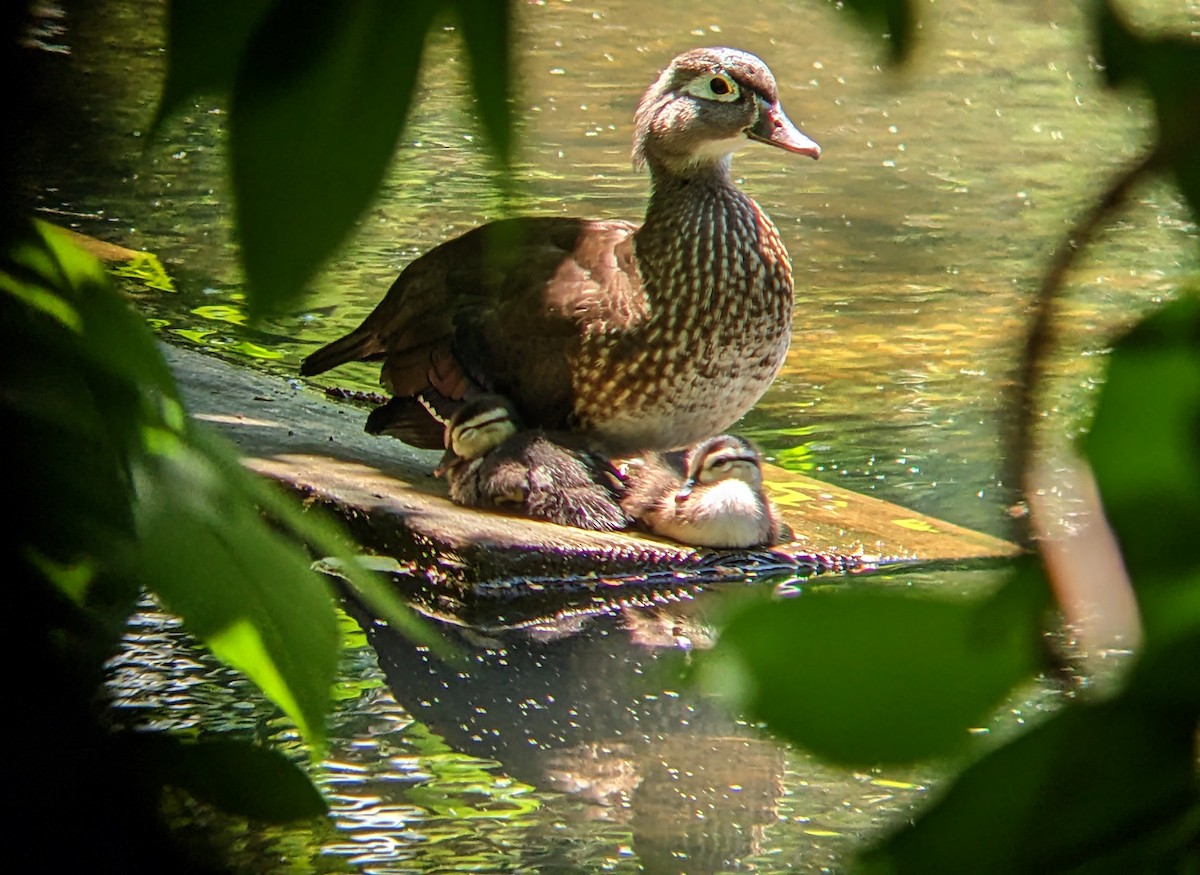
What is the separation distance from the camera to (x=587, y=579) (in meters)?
2.59

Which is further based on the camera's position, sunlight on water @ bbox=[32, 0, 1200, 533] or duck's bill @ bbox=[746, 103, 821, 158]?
sunlight on water @ bbox=[32, 0, 1200, 533]

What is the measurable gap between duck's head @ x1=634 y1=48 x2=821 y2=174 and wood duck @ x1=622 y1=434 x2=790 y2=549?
0.50 m

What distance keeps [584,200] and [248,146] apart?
4298mm

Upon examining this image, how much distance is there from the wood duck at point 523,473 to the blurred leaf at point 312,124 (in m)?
2.35

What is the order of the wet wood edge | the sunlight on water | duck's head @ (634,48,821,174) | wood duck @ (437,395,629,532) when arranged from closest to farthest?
the wet wood edge → wood duck @ (437,395,629,532) → duck's head @ (634,48,821,174) → the sunlight on water

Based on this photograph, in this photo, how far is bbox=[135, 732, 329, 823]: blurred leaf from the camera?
1.36 feet

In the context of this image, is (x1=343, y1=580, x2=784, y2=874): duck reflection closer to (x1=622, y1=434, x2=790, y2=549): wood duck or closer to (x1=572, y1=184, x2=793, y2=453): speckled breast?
(x1=622, y1=434, x2=790, y2=549): wood duck

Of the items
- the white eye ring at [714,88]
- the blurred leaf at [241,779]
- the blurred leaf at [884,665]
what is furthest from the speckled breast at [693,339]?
the blurred leaf at [884,665]

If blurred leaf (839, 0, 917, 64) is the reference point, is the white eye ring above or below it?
below

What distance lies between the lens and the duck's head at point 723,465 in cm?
271

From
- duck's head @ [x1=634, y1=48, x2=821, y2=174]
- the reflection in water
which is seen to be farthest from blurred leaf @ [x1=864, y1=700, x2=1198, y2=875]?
duck's head @ [x1=634, y1=48, x2=821, y2=174]

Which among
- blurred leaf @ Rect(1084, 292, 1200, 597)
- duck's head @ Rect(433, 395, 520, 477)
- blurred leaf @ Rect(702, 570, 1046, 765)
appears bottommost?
duck's head @ Rect(433, 395, 520, 477)

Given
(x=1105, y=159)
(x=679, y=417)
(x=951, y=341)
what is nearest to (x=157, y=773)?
(x=679, y=417)

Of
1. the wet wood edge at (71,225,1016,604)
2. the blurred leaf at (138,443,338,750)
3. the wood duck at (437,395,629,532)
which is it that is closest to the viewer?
the blurred leaf at (138,443,338,750)
